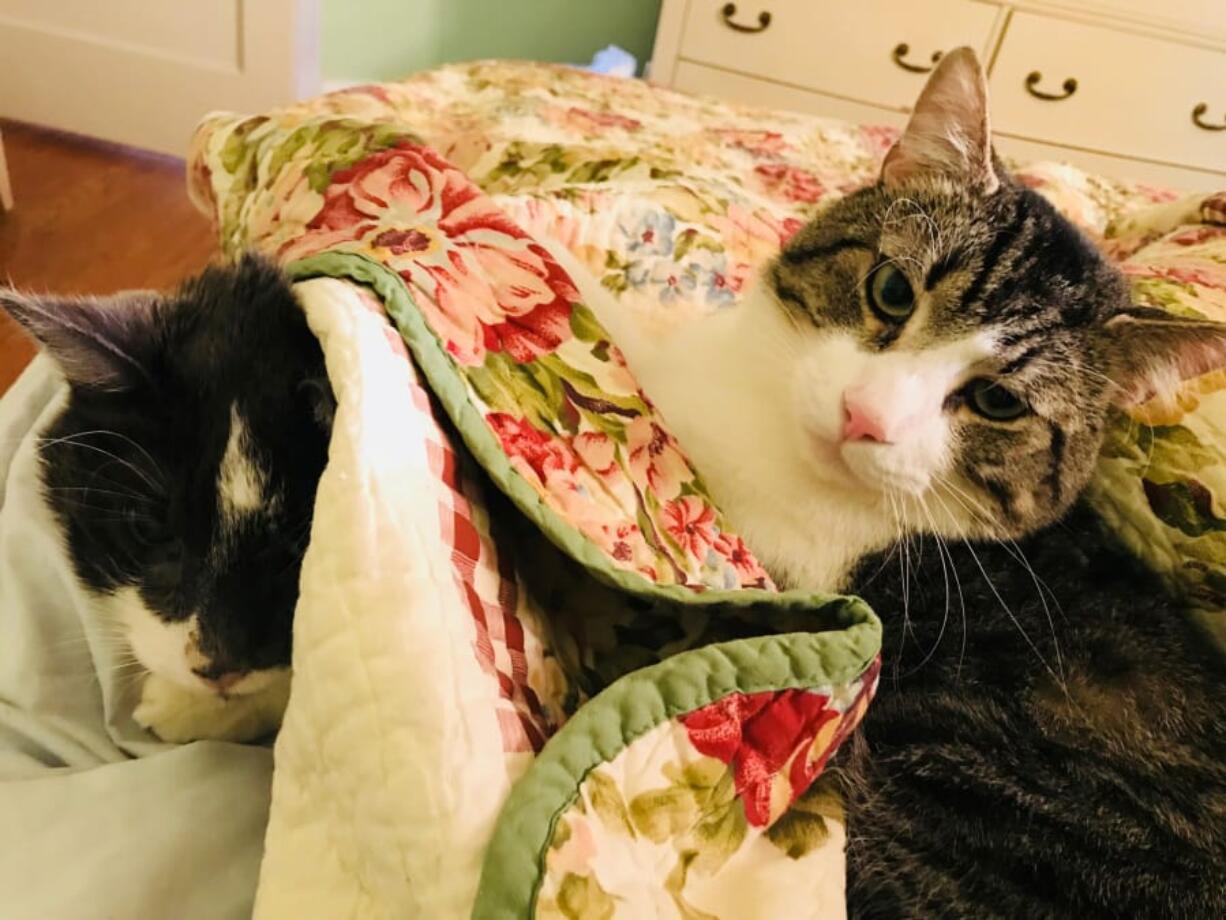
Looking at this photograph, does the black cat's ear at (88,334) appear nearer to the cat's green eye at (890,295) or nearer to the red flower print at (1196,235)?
the cat's green eye at (890,295)

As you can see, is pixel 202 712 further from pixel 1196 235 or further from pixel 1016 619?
pixel 1196 235

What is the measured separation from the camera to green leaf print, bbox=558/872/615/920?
1.46ft

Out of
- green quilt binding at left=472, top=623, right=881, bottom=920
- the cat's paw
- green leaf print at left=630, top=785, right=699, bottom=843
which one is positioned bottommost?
the cat's paw

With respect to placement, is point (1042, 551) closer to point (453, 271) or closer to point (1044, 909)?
point (1044, 909)

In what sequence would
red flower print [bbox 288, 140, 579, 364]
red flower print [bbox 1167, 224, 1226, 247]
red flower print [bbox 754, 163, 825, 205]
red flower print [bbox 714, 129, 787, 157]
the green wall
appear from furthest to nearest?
the green wall, red flower print [bbox 714, 129, 787, 157], red flower print [bbox 754, 163, 825, 205], red flower print [bbox 1167, 224, 1226, 247], red flower print [bbox 288, 140, 579, 364]

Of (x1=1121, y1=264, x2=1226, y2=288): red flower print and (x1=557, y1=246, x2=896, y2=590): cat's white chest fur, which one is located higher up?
(x1=1121, y1=264, x2=1226, y2=288): red flower print

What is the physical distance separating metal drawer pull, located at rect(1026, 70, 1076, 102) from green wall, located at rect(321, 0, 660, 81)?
1.31 m

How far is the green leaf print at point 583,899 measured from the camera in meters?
0.45

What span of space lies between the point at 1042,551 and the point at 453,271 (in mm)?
610

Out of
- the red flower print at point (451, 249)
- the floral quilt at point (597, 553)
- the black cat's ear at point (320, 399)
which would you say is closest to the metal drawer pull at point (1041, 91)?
the floral quilt at point (597, 553)

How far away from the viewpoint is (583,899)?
1.49ft

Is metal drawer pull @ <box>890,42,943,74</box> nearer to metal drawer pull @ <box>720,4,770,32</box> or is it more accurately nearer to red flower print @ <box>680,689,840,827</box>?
metal drawer pull @ <box>720,4,770,32</box>

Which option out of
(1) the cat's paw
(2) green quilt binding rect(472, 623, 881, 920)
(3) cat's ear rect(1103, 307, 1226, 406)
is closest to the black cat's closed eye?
(1) the cat's paw

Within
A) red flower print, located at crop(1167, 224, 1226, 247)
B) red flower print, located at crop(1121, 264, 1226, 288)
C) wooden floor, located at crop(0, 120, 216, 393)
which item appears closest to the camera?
red flower print, located at crop(1121, 264, 1226, 288)
